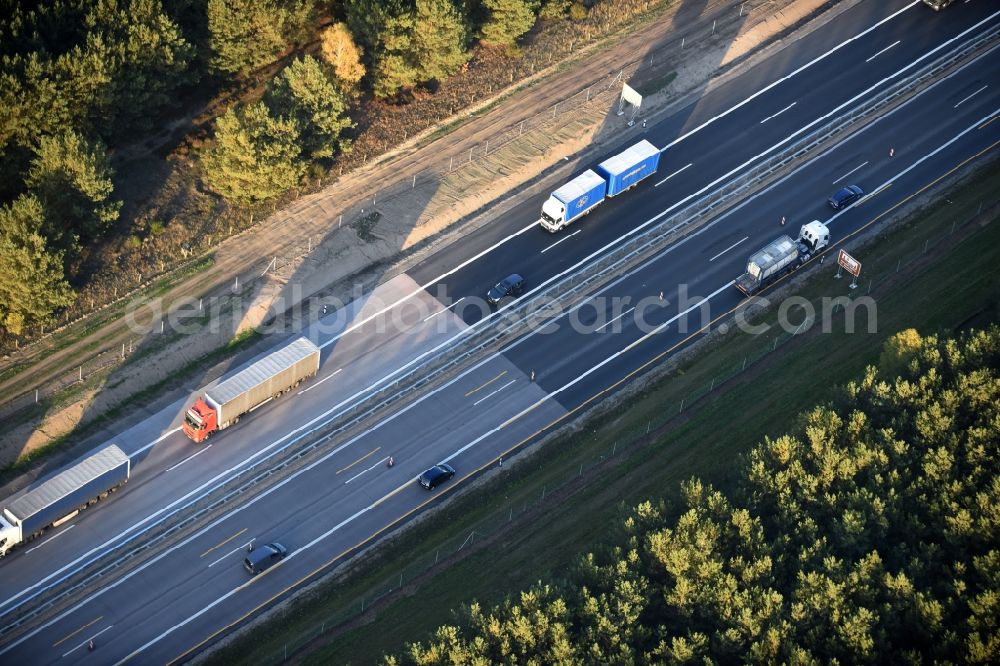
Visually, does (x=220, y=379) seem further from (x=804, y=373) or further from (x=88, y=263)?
(x=804, y=373)

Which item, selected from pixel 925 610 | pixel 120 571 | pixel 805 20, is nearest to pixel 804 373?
pixel 925 610

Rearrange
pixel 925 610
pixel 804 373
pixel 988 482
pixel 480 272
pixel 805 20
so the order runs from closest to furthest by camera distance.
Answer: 1. pixel 925 610
2. pixel 988 482
3. pixel 804 373
4. pixel 480 272
5. pixel 805 20

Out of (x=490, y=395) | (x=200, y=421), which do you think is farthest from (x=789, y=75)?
(x=200, y=421)

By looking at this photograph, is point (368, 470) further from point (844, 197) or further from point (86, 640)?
point (844, 197)

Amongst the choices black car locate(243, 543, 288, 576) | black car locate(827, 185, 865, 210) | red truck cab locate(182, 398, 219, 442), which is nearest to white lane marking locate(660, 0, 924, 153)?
black car locate(827, 185, 865, 210)

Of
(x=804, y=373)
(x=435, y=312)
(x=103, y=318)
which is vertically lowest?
(x=804, y=373)

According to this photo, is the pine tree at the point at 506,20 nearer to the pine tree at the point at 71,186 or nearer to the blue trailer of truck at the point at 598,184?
the blue trailer of truck at the point at 598,184
